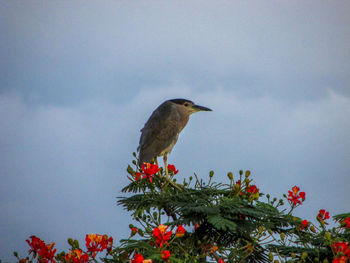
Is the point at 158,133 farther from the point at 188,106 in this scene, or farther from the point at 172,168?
the point at 172,168

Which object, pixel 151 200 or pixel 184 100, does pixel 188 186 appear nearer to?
pixel 151 200

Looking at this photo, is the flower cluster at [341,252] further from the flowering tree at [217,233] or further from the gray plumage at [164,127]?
the gray plumage at [164,127]

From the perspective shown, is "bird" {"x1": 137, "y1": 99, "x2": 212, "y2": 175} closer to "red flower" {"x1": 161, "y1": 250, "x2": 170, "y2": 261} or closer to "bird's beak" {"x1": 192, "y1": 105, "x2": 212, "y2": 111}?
"bird's beak" {"x1": 192, "y1": 105, "x2": 212, "y2": 111}

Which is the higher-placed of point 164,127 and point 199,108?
point 199,108

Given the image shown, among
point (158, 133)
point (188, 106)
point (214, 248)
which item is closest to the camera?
point (214, 248)

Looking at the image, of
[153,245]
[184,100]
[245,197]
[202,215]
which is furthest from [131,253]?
[184,100]

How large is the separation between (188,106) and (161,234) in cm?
267

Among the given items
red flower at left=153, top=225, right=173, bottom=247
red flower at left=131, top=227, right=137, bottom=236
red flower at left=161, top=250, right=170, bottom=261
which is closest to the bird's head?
red flower at left=131, top=227, right=137, bottom=236

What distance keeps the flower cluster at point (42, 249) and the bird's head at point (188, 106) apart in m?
2.49

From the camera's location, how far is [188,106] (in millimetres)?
5203

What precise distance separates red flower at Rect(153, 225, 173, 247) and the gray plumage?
1693 millimetres

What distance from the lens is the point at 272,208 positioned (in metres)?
3.52

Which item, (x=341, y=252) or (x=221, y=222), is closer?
(x=341, y=252)

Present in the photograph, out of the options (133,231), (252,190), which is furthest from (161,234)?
(252,190)
